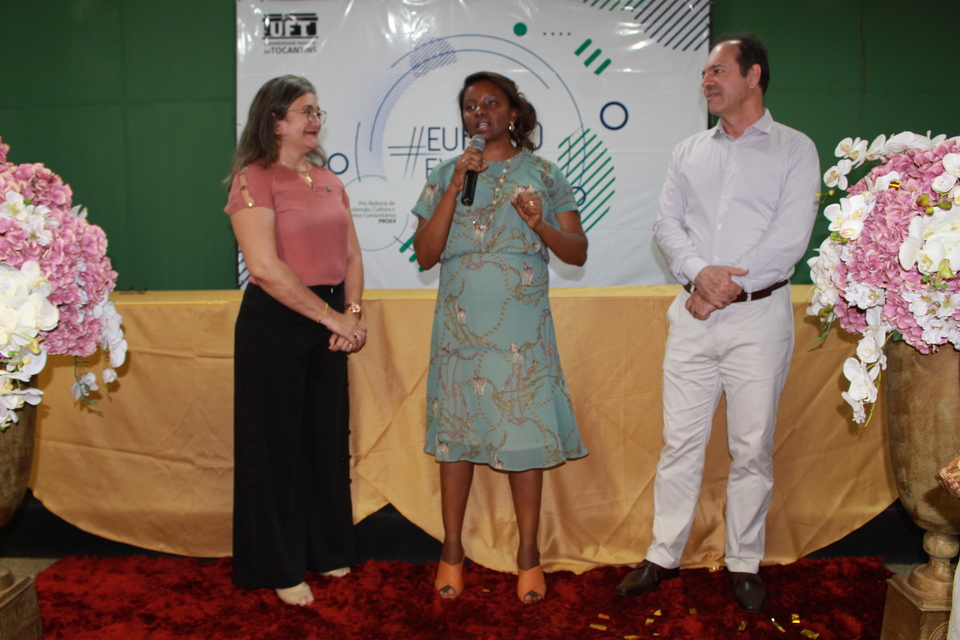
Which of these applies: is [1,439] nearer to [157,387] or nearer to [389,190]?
[157,387]

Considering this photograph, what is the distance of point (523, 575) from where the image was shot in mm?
2307

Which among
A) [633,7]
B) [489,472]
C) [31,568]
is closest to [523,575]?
[489,472]

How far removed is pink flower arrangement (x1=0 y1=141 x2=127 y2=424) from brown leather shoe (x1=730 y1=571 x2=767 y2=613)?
1.96 meters

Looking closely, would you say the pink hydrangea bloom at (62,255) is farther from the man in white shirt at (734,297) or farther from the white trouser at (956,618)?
the white trouser at (956,618)

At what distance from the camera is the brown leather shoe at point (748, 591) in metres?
2.19

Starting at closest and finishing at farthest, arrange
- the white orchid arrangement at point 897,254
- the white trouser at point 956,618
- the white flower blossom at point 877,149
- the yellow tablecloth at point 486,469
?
the white trouser at point 956,618, the white orchid arrangement at point 897,254, the white flower blossom at point 877,149, the yellow tablecloth at point 486,469

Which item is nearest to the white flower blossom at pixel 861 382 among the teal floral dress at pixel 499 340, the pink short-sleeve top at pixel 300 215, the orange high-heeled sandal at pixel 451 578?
the teal floral dress at pixel 499 340

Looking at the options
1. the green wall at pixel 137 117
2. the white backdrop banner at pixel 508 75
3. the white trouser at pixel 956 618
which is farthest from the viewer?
the green wall at pixel 137 117

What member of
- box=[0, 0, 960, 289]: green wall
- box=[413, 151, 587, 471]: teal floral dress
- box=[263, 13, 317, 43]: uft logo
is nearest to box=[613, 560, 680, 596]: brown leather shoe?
box=[413, 151, 587, 471]: teal floral dress

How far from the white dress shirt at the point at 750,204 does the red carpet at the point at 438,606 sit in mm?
1042

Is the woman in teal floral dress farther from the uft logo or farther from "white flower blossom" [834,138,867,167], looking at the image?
the uft logo

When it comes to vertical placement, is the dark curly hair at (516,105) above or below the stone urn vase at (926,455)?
above

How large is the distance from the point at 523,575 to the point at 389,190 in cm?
236

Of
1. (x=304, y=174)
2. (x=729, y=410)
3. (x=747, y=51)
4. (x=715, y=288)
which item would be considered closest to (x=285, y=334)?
(x=304, y=174)
